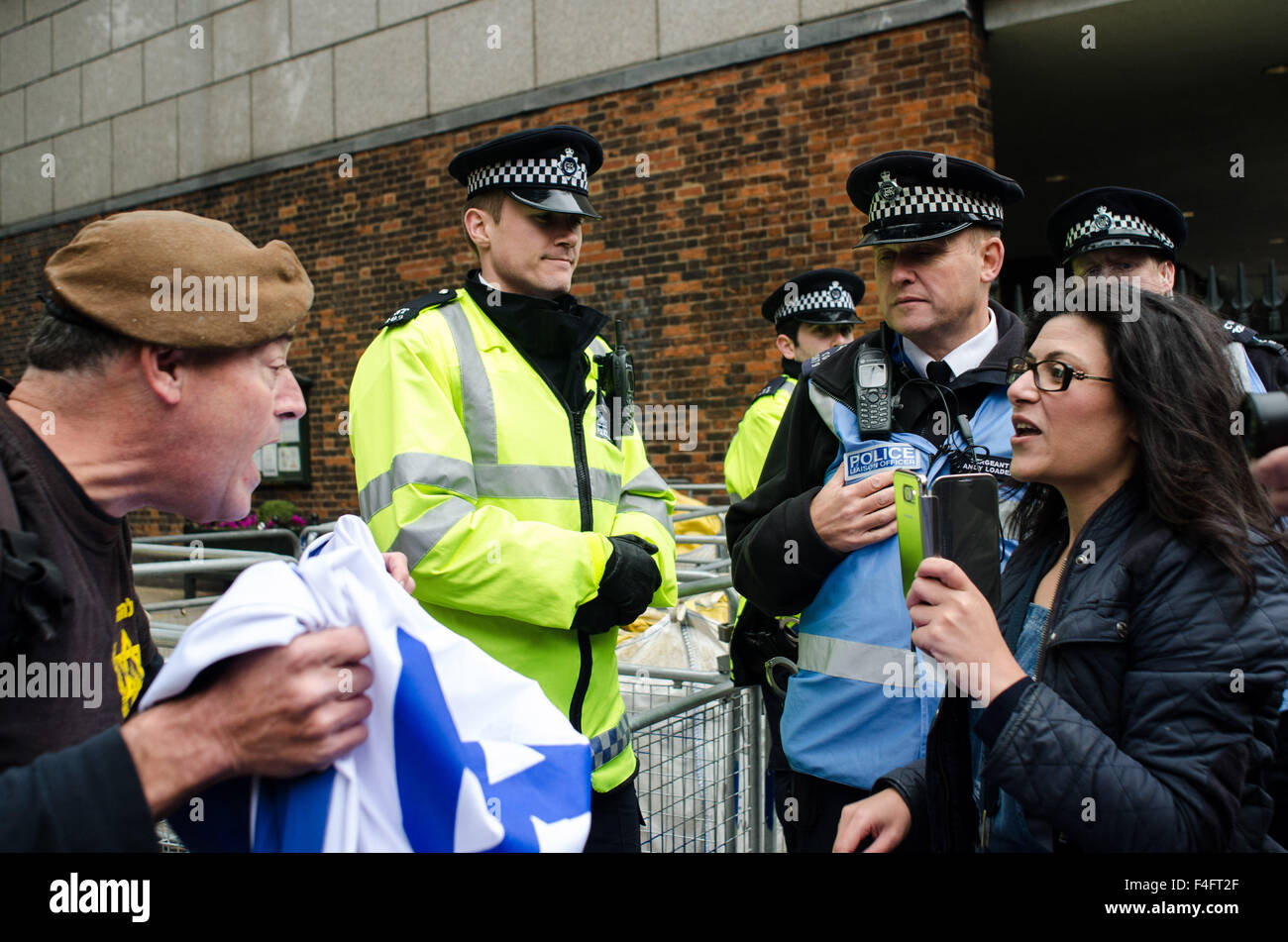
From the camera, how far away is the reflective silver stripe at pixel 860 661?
82.3 inches

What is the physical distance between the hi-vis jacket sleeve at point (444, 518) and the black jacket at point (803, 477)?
395mm

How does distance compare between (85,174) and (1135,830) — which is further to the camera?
(85,174)

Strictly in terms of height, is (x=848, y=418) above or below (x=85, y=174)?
below

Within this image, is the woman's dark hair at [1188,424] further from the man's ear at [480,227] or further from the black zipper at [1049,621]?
the man's ear at [480,227]

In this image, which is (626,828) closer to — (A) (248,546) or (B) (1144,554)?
(B) (1144,554)

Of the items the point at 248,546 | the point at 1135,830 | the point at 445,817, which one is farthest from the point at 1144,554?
the point at 248,546

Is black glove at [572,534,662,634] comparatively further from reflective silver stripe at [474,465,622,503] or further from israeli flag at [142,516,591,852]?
israeli flag at [142,516,591,852]

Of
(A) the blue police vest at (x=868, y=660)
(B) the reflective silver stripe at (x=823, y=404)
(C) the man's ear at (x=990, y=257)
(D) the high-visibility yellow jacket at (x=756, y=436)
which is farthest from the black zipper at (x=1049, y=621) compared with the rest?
(D) the high-visibility yellow jacket at (x=756, y=436)

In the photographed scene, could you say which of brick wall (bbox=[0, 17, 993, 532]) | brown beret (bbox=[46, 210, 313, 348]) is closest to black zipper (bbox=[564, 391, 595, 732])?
brown beret (bbox=[46, 210, 313, 348])

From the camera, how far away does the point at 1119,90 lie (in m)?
8.67

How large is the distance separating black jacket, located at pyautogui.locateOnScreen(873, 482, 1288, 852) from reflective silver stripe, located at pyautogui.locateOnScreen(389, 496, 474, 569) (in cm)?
113

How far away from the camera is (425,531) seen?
2.13 m

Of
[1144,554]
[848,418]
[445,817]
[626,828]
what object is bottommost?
[626,828]
